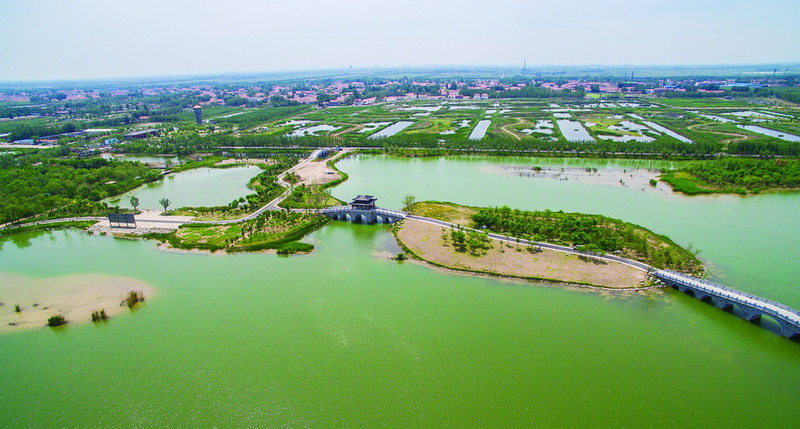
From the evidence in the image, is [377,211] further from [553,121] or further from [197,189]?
[553,121]

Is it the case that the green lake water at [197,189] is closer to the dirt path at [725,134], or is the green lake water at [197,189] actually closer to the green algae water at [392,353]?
the green algae water at [392,353]

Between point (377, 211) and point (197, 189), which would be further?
point (197, 189)

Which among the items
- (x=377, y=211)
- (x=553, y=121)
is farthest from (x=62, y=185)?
(x=553, y=121)

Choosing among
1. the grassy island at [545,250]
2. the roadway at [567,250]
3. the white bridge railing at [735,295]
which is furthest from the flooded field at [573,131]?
the white bridge railing at [735,295]

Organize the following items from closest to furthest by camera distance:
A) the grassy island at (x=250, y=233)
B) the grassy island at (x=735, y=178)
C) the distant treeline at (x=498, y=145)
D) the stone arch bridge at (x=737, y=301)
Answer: the stone arch bridge at (x=737, y=301) → the grassy island at (x=250, y=233) → the grassy island at (x=735, y=178) → the distant treeline at (x=498, y=145)

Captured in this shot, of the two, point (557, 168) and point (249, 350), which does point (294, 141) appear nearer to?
point (557, 168)

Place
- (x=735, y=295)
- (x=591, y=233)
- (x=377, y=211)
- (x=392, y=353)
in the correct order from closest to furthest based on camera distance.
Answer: (x=392, y=353), (x=735, y=295), (x=591, y=233), (x=377, y=211)

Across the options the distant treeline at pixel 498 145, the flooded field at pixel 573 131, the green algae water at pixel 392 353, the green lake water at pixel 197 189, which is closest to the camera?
the green algae water at pixel 392 353

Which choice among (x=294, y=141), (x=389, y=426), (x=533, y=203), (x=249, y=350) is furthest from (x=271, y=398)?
(x=294, y=141)

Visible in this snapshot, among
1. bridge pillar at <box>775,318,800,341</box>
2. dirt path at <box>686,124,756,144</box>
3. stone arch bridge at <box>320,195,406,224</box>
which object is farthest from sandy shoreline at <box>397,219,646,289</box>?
dirt path at <box>686,124,756,144</box>
